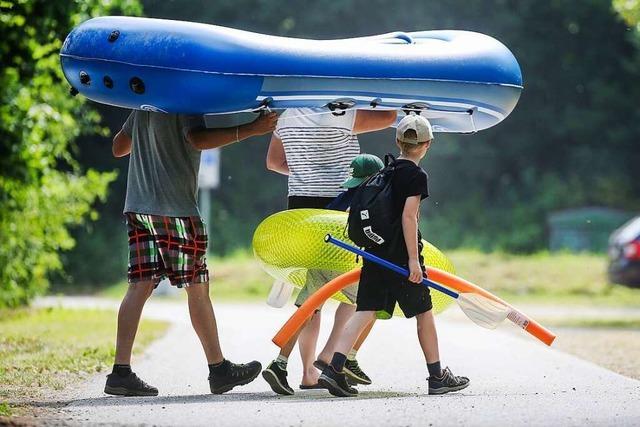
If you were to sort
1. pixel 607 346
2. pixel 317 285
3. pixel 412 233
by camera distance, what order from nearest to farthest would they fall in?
1. pixel 412 233
2. pixel 317 285
3. pixel 607 346

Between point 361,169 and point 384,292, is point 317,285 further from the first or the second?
point 361,169

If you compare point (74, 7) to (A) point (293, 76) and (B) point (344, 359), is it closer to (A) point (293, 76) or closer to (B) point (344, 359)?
(A) point (293, 76)

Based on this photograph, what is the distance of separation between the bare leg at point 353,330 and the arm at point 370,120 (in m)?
1.13

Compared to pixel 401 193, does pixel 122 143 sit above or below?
above

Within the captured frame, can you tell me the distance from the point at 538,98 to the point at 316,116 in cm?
2959

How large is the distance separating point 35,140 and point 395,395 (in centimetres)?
766

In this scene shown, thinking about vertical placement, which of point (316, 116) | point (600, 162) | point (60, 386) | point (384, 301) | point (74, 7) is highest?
point (600, 162)

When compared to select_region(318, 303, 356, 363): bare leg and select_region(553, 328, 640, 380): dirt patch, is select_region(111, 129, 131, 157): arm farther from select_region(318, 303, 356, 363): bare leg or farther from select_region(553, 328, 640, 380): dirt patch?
select_region(553, 328, 640, 380): dirt patch

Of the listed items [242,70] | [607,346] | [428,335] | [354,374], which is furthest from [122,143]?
[607,346]

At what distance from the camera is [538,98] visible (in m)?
36.6

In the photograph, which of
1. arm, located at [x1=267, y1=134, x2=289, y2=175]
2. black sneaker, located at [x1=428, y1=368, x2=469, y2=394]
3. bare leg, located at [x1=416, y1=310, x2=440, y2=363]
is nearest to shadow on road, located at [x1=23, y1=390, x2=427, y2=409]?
black sneaker, located at [x1=428, y1=368, x2=469, y2=394]

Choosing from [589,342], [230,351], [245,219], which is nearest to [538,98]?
[245,219]

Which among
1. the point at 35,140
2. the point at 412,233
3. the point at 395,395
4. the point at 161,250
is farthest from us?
the point at 35,140

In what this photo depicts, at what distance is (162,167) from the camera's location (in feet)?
24.3
